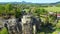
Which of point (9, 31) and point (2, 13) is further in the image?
point (2, 13)

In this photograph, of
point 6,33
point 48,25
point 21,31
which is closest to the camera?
point 6,33

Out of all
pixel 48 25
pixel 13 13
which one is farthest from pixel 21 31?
pixel 48 25

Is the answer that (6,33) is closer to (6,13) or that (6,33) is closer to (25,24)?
(25,24)

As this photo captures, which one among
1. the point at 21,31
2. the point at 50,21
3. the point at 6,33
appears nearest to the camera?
the point at 6,33

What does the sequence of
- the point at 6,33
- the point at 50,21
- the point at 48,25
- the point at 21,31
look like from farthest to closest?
the point at 50,21 → the point at 48,25 → the point at 21,31 → the point at 6,33

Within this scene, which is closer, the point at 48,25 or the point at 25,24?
the point at 25,24

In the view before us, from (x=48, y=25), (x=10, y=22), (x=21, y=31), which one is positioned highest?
(x=10, y=22)

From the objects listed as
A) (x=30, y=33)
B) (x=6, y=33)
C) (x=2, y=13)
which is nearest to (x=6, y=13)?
(x=2, y=13)

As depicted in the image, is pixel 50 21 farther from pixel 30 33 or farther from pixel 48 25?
pixel 30 33

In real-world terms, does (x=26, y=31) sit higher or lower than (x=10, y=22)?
lower
